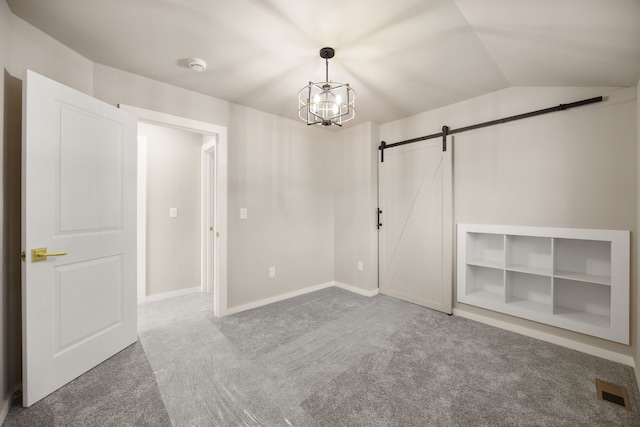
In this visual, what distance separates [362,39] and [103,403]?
295cm

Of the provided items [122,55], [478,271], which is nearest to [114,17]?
[122,55]

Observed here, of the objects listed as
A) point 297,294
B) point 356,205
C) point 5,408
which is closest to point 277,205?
point 356,205

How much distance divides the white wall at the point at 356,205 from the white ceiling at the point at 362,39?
121cm

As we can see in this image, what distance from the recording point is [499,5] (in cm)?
155

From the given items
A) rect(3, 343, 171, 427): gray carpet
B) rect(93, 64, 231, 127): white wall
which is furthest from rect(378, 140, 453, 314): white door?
rect(3, 343, 171, 427): gray carpet

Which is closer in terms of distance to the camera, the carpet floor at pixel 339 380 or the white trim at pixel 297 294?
the carpet floor at pixel 339 380

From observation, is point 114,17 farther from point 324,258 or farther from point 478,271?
point 478,271

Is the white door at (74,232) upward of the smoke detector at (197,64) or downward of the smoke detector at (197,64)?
downward

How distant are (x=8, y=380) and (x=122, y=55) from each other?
2.36 meters

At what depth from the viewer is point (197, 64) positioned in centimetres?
223

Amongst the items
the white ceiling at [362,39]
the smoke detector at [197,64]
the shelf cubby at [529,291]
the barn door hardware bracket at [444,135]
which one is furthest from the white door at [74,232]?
the shelf cubby at [529,291]

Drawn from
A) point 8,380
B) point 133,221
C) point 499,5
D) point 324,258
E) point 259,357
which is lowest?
point 259,357

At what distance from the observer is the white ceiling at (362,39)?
1.59 metres

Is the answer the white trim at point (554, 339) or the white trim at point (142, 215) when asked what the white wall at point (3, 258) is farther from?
the white trim at point (554, 339)
